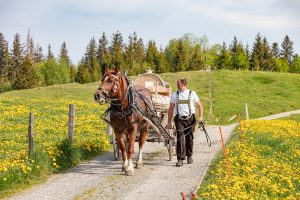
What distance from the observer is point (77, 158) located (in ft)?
46.5

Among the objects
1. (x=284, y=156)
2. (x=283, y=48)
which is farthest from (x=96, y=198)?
(x=283, y=48)

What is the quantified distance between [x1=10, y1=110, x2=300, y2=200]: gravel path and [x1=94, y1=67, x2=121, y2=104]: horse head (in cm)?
222

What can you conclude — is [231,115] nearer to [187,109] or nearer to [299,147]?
[299,147]

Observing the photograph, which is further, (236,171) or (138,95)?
(138,95)

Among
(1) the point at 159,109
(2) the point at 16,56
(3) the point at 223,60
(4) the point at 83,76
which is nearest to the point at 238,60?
(3) the point at 223,60

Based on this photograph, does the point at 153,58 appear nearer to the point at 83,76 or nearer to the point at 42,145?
the point at 83,76

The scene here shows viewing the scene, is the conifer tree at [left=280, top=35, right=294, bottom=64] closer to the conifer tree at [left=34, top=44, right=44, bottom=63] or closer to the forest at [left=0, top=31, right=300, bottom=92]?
the forest at [left=0, top=31, right=300, bottom=92]

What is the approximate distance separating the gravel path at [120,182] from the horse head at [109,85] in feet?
7.28

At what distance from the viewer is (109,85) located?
11.4m

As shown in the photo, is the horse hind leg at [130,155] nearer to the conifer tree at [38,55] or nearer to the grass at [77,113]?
the grass at [77,113]

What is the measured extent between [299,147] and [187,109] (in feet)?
20.1

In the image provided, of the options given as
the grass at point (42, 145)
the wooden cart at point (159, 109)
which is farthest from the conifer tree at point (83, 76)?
the wooden cart at point (159, 109)

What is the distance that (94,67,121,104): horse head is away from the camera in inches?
437

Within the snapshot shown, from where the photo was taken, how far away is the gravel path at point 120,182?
991 centimetres
